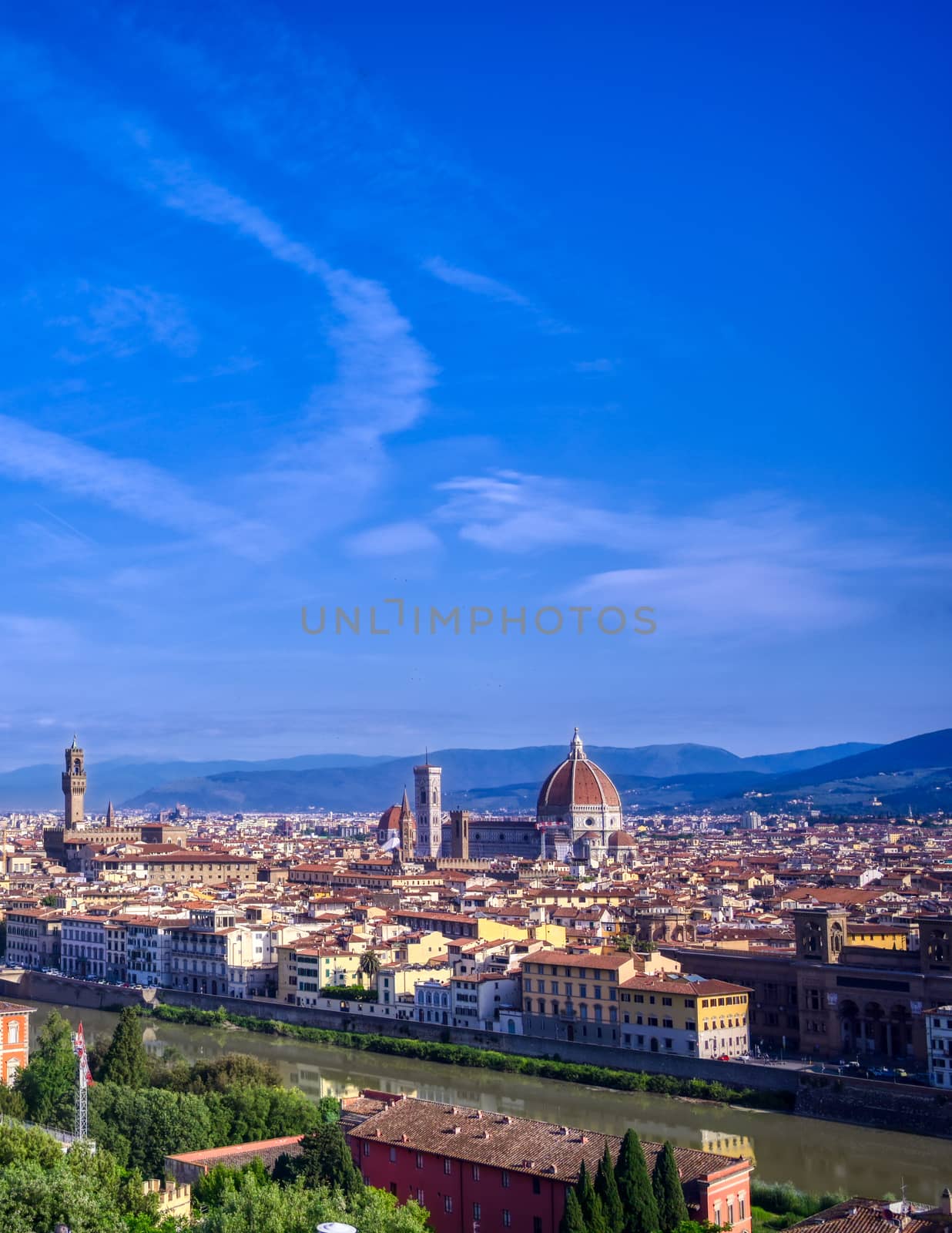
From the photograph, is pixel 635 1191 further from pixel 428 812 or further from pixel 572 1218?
pixel 428 812

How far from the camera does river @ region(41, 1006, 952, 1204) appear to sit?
22.7 m

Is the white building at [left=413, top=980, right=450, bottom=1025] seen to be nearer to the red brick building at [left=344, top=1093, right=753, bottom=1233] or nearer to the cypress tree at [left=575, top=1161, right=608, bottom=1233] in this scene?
the red brick building at [left=344, top=1093, right=753, bottom=1233]

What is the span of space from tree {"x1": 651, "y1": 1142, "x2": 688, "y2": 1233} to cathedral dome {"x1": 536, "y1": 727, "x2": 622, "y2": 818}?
72.5m

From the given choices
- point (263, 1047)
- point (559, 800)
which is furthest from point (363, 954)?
point (559, 800)

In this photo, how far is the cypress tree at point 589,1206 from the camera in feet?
51.1

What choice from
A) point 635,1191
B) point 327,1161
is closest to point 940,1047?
point 635,1191

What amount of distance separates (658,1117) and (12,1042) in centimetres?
1129

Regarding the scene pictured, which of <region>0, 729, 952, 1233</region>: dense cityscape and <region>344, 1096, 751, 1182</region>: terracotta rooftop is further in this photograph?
<region>0, 729, 952, 1233</region>: dense cityscape

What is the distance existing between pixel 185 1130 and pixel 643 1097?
10.00 meters

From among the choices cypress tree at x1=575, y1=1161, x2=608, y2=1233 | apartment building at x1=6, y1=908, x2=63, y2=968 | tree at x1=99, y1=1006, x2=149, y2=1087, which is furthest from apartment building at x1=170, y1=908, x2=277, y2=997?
cypress tree at x1=575, y1=1161, x2=608, y2=1233

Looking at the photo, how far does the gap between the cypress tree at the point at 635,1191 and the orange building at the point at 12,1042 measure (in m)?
13.4

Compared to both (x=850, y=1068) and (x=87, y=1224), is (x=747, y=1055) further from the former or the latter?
(x=87, y=1224)

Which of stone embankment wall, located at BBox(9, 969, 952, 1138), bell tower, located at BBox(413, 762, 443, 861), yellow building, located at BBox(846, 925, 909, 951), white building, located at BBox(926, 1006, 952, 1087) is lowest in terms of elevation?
stone embankment wall, located at BBox(9, 969, 952, 1138)

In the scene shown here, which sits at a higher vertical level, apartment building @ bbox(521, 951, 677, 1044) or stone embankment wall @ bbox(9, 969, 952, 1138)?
apartment building @ bbox(521, 951, 677, 1044)
